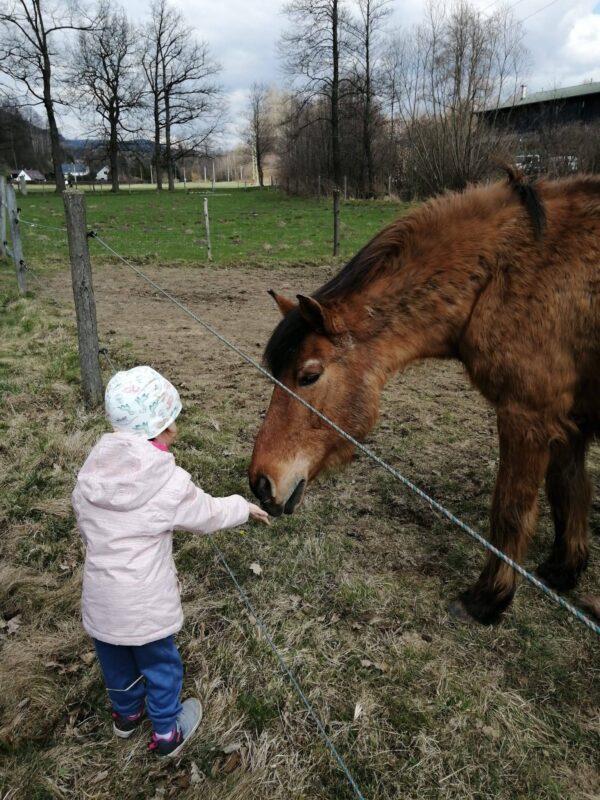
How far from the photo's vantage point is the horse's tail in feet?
8.14

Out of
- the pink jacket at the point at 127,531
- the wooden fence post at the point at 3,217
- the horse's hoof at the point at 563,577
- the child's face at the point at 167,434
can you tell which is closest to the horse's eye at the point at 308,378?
the child's face at the point at 167,434

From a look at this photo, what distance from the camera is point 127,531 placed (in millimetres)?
1869

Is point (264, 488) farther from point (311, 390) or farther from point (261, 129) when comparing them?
point (261, 129)

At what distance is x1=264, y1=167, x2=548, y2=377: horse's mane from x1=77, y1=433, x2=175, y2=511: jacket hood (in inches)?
37.6

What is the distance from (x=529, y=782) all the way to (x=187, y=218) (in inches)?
1063

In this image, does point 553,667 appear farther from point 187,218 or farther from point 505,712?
point 187,218

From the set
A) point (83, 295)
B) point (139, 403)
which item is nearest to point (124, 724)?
point (139, 403)

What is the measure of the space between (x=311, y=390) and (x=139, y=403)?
96cm

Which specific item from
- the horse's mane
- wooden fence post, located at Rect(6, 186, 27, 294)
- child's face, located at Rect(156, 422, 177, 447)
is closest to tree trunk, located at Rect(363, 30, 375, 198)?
wooden fence post, located at Rect(6, 186, 27, 294)

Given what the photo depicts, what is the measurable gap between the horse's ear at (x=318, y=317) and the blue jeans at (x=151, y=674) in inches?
60.3

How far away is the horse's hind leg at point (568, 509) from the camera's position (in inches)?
116

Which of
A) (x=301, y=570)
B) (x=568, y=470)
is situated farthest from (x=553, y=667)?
(x=301, y=570)

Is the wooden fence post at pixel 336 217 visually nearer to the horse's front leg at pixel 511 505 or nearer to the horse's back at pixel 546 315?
the horse's back at pixel 546 315

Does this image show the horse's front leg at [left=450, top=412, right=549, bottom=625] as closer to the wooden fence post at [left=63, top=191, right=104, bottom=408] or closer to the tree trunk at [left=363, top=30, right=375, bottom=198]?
the wooden fence post at [left=63, top=191, right=104, bottom=408]
